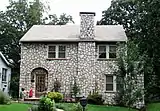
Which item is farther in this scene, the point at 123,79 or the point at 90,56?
the point at 90,56

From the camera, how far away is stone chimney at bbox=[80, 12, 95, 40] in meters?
29.2

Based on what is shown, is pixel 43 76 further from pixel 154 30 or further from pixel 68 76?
pixel 154 30

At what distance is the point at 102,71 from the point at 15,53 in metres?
19.5

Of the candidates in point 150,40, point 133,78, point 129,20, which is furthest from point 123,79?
point 129,20

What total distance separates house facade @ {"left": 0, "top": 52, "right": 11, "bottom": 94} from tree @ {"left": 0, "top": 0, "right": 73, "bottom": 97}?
6.14m

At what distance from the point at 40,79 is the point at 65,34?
492cm

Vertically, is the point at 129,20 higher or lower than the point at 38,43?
higher

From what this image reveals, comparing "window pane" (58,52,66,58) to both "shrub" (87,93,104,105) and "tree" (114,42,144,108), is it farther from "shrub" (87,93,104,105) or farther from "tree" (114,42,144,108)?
"tree" (114,42,144,108)

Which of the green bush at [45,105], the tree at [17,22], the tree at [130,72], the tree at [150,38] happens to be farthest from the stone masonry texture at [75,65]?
the tree at [17,22]

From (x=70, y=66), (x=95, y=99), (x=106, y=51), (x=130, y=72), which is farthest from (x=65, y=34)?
(x=130, y=72)

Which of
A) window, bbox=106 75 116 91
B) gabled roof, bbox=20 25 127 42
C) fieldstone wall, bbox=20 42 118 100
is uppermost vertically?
gabled roof, bbox=20 25 127 42

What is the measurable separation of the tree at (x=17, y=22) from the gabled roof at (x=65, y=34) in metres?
12.2

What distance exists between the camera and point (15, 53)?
4494 centimetres

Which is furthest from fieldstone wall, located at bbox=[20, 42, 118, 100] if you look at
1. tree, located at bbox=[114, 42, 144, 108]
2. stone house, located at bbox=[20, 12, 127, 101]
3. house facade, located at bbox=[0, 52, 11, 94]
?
tree, located at bbox=[114, 42, 144, 108]
